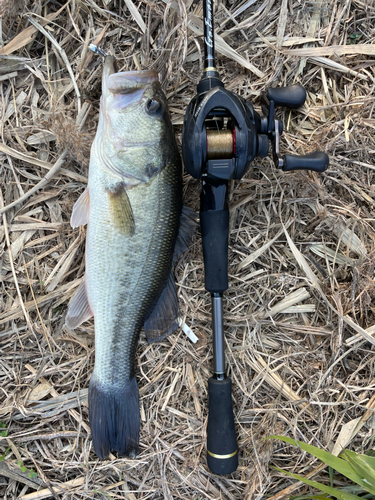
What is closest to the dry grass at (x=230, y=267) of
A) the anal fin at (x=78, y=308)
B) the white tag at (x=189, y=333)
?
the white tag at (x=189, y=333)

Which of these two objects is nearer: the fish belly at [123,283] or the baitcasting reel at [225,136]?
the baitcasting reel at [225,136]

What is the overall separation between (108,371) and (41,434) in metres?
0.69

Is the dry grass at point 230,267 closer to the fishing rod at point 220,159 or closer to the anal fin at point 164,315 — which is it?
the anal fin at point 164,315

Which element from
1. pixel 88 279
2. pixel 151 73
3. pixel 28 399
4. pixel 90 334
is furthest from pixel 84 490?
pixel 151 73

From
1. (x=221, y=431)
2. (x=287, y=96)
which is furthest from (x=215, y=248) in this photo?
(x=221, y=431)

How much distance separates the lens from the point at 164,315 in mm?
2154

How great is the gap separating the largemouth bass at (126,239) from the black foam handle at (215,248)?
0.60 feet

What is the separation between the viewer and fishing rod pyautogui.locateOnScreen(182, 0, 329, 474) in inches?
65.1

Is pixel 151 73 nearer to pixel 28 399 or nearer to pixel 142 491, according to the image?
pixel 28 399

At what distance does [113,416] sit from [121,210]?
1.26 m

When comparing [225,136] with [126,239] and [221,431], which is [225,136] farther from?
[221,431]

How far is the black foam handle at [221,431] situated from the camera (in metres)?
1.97

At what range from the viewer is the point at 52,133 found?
7.00 ft

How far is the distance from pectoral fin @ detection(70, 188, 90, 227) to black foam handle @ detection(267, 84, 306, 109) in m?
1.21
